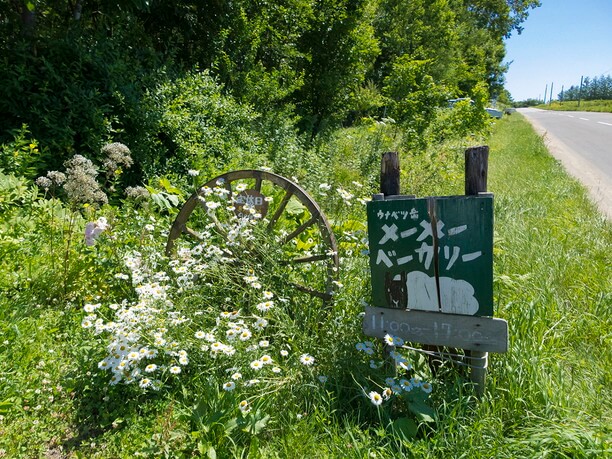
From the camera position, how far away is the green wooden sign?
201cm

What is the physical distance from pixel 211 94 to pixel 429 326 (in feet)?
16.6

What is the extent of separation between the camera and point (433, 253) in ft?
6.91

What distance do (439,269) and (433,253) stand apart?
84 mm

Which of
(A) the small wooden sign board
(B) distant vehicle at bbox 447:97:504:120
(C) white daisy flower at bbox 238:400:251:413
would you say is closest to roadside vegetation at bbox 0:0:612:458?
(C) white daisy flower at bbox 238:400:251:413

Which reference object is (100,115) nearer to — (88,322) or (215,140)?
(215,140)

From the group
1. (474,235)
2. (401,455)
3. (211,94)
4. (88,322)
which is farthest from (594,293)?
(211,94)

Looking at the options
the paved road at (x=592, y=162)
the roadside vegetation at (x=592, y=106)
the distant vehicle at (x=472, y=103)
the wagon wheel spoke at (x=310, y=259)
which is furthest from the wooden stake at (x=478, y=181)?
the roadside vegetation at (x=592, y=106)

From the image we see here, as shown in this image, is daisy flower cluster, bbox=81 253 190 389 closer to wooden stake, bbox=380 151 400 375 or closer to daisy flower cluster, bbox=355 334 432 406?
daisy flower cluster, bbox=355 334 432 406

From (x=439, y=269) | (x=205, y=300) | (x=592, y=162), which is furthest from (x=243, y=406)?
(x=592, y=162)

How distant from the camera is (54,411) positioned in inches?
84.7

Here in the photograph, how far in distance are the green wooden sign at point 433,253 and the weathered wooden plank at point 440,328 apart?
0.13 ft

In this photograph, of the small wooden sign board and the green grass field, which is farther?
the small wooden sign board

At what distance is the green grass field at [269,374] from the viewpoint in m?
1.90

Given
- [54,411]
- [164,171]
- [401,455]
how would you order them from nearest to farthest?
[401,455]
[54,411]
[164,171]
